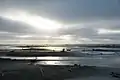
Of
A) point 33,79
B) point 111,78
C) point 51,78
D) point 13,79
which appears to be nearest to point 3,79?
point 13,79

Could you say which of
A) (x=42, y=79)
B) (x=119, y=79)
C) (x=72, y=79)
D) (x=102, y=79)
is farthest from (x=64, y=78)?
(x=119, y=79)

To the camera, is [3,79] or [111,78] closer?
[3,79]

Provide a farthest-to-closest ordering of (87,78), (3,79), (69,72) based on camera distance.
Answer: (69,72) < (87,78) < (3,79)

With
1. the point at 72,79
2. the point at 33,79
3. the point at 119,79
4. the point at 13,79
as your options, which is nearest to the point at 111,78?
the point at 119,79

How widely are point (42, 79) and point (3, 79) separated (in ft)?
12.9

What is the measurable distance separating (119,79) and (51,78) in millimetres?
7179

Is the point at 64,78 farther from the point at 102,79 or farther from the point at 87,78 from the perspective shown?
the point at 102,79

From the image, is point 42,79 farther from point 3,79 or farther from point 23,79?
point 3,79

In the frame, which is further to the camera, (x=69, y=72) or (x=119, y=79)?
(x=69, y=72)

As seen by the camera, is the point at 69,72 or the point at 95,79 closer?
the point at 95,79

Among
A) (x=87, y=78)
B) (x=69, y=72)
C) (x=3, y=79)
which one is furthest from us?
(x=69, y=72)

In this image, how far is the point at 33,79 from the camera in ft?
76.8

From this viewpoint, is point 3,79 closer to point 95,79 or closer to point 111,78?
point 95,79

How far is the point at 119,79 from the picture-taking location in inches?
947
